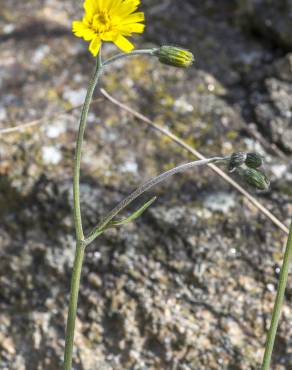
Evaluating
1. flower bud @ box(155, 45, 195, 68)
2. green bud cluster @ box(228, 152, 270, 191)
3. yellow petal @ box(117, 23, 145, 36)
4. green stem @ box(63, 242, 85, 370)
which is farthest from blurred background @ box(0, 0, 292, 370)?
yellow petal @ box(117, 23, 145, 36)

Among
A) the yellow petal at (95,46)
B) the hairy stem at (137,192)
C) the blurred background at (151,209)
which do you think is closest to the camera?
Result: the yellow petal at (95,46)

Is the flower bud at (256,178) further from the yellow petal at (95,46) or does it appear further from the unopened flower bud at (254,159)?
the yellow petal at (95,46)

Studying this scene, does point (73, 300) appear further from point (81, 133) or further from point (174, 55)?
point (174, 55)

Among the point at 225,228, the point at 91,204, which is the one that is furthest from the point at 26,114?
the point at 225,228

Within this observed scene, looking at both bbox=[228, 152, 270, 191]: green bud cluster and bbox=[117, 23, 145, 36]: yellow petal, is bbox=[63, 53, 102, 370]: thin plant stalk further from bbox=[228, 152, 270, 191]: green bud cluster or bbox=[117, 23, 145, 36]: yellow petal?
bbox=[228, 152, 270, 191]: green bud cluster

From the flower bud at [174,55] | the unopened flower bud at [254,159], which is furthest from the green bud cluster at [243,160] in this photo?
the flower bud at [174,55]

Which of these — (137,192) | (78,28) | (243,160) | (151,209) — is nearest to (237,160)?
(243,160)
